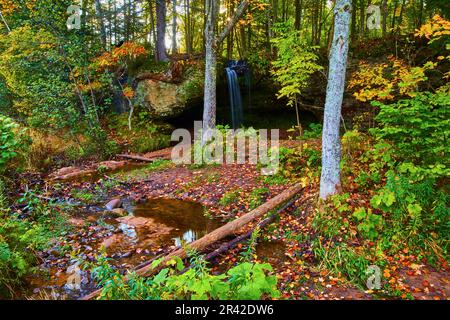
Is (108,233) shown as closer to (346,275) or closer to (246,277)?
(246,277)

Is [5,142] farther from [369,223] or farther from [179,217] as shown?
[369,223]

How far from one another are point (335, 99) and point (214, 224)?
144 inches

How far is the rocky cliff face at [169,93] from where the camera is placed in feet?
47.3

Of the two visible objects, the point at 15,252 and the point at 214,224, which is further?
the point at 214,224

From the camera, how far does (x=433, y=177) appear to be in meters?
4.96

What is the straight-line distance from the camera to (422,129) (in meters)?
5.17

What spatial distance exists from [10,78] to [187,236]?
11450mm

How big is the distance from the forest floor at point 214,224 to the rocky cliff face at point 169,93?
5274 millimetres

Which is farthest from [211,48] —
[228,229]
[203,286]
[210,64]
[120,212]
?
[203,286]

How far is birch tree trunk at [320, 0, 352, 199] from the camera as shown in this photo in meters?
5.29

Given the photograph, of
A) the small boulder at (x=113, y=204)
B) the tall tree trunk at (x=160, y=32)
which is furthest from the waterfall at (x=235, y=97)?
the small boulder at (x=113, y=204)

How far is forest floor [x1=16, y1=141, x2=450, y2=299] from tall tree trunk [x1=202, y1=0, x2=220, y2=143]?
1.88m

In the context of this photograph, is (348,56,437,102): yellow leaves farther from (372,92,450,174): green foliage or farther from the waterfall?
the waterfall

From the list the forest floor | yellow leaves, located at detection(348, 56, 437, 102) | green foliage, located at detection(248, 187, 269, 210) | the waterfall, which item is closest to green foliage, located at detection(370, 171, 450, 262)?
the forest floor
